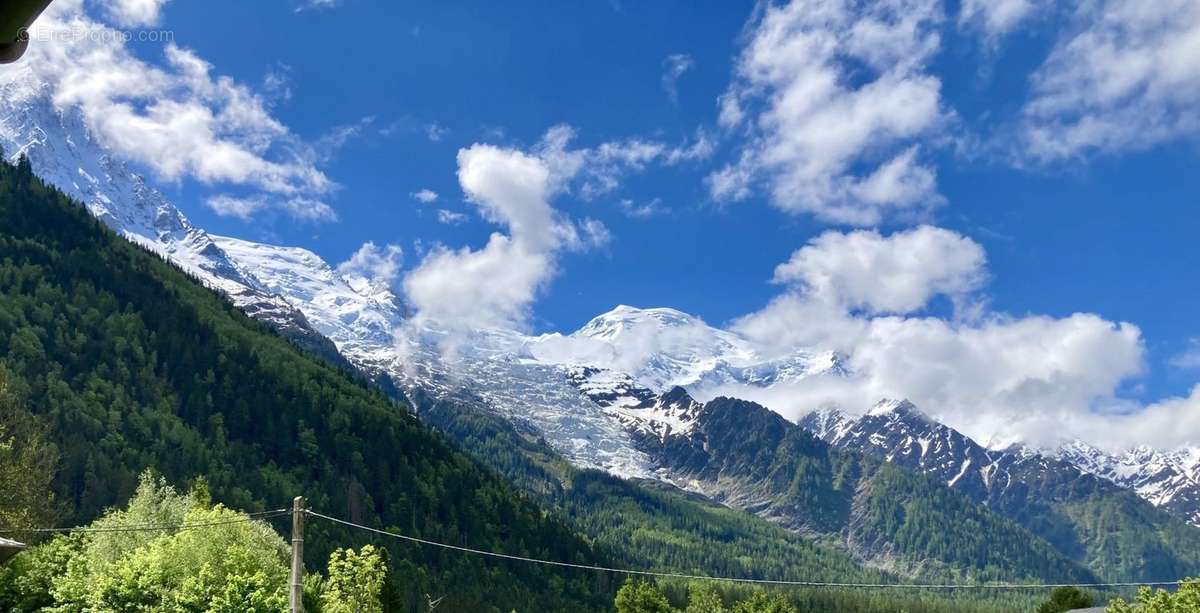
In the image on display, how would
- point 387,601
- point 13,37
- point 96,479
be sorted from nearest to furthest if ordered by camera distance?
point 13,37 < point 387,601 < point 96,479

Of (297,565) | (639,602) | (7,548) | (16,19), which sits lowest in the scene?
(7,548)

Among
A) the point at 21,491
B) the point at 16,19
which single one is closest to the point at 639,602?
the point at 21,491

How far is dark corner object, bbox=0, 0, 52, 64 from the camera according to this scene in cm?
477

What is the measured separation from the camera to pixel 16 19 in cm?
486

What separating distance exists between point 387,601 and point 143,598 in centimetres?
6300

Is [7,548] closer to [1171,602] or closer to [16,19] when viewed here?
[16,19]

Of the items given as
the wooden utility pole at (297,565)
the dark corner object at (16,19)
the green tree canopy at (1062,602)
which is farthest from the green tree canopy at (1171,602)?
the dark corner object at (16,19)

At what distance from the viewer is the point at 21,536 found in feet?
286

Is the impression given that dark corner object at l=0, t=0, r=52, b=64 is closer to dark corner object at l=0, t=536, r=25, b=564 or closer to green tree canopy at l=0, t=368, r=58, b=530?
dark corner object at l=0, t=536, r=25, b=564

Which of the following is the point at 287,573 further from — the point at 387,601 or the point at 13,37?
the point at 13,37

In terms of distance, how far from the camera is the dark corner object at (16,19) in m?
4.77

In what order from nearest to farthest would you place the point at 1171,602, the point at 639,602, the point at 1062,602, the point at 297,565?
the point at 297,565, the point at 1171,602, the point at 1062,602, the point at 639,602

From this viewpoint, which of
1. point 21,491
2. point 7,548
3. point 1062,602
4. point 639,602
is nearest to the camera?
point 7,548

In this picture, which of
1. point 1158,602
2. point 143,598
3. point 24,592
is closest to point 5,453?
point 24,592
